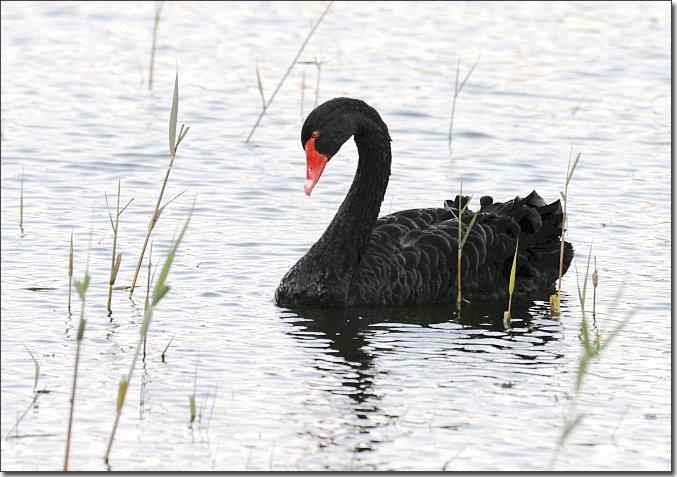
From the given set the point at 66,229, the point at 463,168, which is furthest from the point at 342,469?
the point at 463,168

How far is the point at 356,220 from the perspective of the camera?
7.95 meters

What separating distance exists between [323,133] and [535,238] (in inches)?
54.9

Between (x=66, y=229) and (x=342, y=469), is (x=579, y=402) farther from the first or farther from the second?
(x=66, y=229)

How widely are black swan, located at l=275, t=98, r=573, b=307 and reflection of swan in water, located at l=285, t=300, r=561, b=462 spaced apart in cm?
10

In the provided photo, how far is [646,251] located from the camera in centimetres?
879

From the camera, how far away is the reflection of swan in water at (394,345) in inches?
245

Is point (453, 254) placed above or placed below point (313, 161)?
below

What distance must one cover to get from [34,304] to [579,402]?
8.90 ft

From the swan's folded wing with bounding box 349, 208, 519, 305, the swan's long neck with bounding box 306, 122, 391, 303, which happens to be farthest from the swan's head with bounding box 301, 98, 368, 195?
the swan's folded wing with bounding box 349, 208, 519, 305

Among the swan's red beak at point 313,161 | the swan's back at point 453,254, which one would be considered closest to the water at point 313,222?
the swan's back at point 453,254

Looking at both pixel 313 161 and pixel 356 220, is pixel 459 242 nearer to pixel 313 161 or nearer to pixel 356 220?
pixel 356 220

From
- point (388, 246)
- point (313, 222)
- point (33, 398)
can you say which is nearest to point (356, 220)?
point (388, 246)

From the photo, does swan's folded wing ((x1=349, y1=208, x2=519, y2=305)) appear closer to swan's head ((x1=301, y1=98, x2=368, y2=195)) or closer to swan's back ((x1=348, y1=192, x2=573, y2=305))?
swan's back ((x1=348, y1=192, x2=573, y2=305))

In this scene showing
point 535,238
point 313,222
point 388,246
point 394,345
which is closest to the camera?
point 394,345
